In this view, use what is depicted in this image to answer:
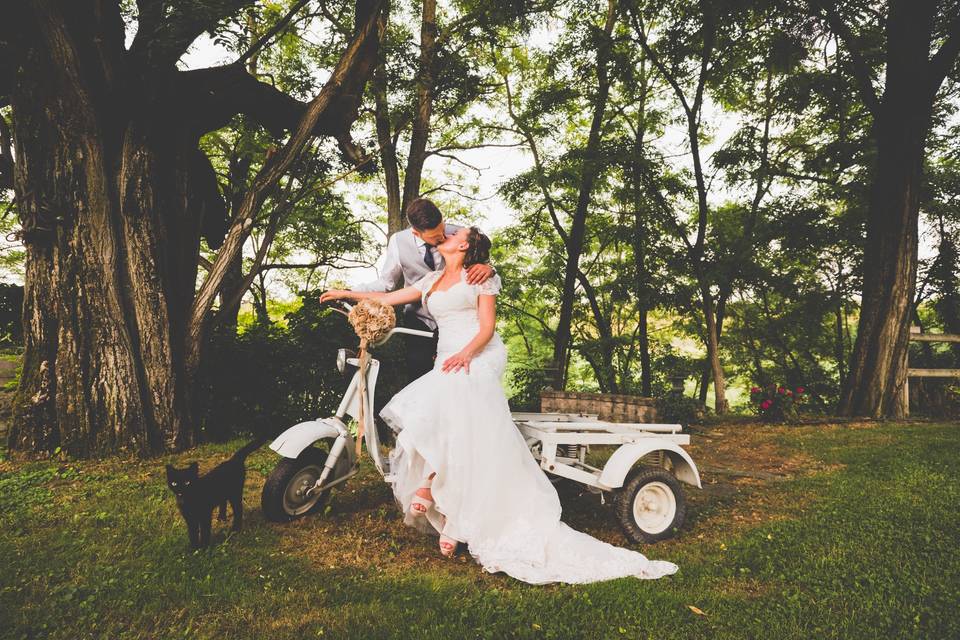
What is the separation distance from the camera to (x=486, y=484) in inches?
121

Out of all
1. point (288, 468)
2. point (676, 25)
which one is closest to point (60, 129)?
point (288, 468)

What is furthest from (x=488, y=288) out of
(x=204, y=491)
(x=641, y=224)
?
(x=641, y=224)

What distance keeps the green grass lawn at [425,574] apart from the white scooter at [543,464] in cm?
17

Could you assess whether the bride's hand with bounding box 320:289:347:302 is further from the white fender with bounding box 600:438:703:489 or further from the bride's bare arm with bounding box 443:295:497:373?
the white fender with bounding box 600:438:703:489

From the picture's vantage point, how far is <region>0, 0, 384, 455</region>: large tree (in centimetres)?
501

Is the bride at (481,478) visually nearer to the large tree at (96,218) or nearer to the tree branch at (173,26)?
the large tree at (96,218)

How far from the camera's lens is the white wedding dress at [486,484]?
2.92 meters

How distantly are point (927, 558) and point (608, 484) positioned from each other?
1.85 m

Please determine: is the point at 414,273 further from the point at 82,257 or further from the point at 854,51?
the point at 854,51

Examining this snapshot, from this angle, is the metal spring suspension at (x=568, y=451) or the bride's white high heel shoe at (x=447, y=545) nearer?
the bride's white high heel shoe at (x=447, y=545)

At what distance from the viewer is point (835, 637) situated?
7.39ft

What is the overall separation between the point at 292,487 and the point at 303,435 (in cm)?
43

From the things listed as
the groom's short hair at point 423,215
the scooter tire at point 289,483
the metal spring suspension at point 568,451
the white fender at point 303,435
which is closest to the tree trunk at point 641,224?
the metal spring suspension at point 568,451

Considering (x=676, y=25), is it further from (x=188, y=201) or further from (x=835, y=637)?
(x=835, y=637)
